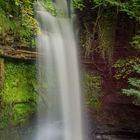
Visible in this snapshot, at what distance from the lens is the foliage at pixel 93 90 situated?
8.27 meters

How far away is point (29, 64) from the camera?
7469 millimetres

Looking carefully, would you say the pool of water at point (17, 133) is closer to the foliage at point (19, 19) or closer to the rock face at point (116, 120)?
the rock face at point (116, 120)

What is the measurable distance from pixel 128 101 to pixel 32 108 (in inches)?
89.2

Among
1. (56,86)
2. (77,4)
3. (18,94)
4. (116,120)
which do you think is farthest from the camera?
(116,120)

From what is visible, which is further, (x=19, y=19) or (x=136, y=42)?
(x=136, y=42)

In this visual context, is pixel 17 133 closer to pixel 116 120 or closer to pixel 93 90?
pixel 93 90

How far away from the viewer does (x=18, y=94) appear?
23.7 ft

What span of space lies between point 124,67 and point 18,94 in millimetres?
2455

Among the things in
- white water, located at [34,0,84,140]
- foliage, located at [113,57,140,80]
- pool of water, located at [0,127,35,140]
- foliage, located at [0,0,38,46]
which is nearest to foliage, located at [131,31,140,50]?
foliage, located at [113,57,140,80]

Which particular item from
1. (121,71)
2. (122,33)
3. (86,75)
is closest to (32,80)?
(86,75)

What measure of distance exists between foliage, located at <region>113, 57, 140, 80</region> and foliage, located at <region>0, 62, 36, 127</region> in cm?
193

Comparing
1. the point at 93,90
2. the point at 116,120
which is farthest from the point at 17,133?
the point at 116,120

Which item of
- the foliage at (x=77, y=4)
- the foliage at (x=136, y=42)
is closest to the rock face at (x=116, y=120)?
the foliage at (x=136, y=42)

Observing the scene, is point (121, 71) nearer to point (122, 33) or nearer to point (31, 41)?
point (122, 33)
